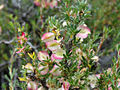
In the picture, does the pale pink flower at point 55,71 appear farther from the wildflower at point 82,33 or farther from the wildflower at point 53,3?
the wildflower at point 53,3

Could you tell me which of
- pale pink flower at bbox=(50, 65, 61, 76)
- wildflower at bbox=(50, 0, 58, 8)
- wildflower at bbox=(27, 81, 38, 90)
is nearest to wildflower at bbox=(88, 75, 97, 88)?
pale pink flower at bbox=(50, 65, 61, 76)

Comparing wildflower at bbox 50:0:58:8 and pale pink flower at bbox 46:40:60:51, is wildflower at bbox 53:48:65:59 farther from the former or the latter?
wildflower at bbox 50:0:58:8

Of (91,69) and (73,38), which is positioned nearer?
(73,38)

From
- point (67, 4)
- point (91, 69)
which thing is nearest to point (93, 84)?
point (91, 69)

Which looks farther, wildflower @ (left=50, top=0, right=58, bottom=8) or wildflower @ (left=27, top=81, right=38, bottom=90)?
wildflower @ (left=50, top=0, right=58, bottom=8)

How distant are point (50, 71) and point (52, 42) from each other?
0.49ft

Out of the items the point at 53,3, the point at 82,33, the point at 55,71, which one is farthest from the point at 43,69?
the point at 53,3

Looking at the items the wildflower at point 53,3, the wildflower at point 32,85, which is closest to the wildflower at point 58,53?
the wildflower at point 32,85

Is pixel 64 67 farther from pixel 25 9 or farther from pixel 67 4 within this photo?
pixel 25 9

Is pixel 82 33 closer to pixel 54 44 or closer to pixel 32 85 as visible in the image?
pixel 54 44

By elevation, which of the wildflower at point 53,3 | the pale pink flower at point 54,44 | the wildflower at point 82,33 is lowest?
the pale pink flower at point 54,44

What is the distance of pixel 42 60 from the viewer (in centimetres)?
68

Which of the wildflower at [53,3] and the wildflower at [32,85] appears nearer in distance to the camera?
the wildflower at [32,85]

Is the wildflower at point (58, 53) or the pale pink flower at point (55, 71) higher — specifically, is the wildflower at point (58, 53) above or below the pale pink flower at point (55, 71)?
above
